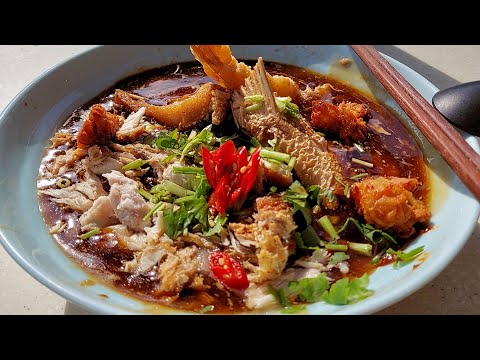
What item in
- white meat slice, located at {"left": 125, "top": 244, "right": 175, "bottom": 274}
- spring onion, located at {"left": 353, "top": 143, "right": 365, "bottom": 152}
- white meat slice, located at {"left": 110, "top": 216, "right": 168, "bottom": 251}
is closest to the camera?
white meat slice, located at {"left": 125, "top": 244, "right": 175, "bottom": 274}

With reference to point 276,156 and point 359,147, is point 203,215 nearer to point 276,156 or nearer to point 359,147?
point 276,156

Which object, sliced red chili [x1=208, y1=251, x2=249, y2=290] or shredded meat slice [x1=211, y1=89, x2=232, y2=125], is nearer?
sliced red chili [x1=208, y1=251, x2=249, y2=290]

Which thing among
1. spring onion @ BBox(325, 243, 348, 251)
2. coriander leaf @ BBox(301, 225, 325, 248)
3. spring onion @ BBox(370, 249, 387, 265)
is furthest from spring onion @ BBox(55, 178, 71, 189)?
spring onion @ BBox(370, 249, 387, 265)

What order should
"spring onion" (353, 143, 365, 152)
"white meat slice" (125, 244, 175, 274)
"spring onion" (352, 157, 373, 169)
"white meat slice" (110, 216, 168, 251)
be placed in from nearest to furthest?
1. "white meat slice" (125, 244, 175, 274)
2. "white meat slice" (110, 216, 168, 251)
3. "spring onion" (352, 157, 373, 169)
4. "spring onion" (353, 143, 365, 152)

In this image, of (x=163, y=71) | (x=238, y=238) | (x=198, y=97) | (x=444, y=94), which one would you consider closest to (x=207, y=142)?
(x=198, y=97)

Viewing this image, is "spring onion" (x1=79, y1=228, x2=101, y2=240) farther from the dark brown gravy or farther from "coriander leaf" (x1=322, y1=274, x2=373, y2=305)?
"coriander leaf" (x1=322, y1=274, x2=373, y2=305)

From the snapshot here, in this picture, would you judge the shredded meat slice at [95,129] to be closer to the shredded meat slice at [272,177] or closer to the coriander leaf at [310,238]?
the shredded meat slice at [272,177]

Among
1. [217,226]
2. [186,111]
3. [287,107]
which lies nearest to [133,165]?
[186,111]

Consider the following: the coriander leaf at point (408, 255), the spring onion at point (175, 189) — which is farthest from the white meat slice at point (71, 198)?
the coriander leaf at point (408, 255)
